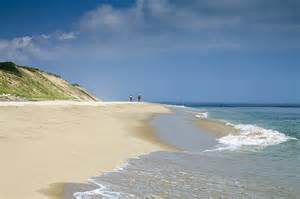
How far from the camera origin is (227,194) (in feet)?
36.6

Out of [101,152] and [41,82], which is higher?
[41,82]

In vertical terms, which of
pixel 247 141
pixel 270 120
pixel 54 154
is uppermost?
pixel 270 120

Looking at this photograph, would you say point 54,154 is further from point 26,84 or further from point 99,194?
point 26,84

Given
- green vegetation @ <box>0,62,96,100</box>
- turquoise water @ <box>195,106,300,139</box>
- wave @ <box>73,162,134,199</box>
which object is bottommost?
wave @ <box>73,162,134,199</box>

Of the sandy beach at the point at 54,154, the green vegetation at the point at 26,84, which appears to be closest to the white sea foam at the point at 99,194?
the sandy beach at the point at 54,154

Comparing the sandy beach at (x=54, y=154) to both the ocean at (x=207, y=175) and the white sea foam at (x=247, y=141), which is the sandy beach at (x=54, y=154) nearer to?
the ocean at (x=207, y=175)

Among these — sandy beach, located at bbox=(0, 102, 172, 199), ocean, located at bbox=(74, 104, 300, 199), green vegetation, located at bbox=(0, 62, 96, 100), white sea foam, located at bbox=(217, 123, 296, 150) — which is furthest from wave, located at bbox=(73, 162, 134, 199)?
green vegetation, located at bbox=(0, 62, 96, 100)

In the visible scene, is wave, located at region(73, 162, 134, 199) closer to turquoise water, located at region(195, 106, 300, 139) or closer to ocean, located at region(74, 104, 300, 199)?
ocean, located at region(74, 104, 300, 199)

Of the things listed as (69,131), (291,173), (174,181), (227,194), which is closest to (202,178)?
(174,181)

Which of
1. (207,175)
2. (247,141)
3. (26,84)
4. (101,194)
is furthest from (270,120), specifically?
(101,194)

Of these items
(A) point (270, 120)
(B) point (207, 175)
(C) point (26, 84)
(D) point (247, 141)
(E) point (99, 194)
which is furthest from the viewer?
(C) point (26, 84)

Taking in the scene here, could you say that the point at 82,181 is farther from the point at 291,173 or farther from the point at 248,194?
the point at 291,173

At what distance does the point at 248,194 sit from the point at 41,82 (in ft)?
245

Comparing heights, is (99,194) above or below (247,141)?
A: below
